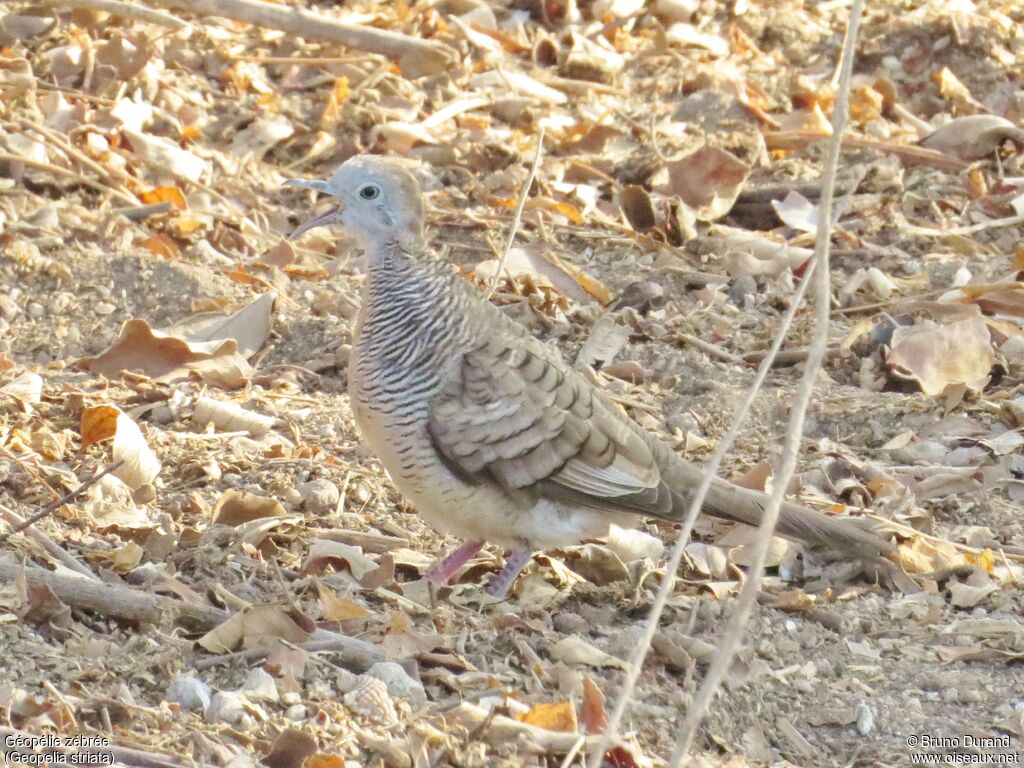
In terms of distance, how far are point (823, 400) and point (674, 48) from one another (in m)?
3.29

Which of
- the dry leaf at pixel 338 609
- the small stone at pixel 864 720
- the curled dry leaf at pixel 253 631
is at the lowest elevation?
the dry leaf at pixel 338 609

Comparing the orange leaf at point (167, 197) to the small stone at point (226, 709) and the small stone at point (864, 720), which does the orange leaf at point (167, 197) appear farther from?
the small stone at point (864, 720)

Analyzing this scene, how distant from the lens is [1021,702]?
3.91m

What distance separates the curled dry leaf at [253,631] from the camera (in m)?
3.70

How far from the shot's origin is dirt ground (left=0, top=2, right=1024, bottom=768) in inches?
143

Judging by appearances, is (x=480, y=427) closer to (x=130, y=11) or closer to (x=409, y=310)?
(x=409, y=310)

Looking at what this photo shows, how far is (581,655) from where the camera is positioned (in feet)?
12.7

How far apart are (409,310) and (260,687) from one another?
4.75 feet

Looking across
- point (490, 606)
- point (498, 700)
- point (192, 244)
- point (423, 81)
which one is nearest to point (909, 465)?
point (490, 606)

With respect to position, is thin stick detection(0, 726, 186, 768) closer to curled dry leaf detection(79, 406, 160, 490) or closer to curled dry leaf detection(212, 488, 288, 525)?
curled dry leaf detection(212, 488, 288, 525)

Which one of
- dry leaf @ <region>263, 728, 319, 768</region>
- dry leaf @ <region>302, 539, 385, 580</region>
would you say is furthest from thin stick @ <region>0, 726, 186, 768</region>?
dry leaf @ <region>302, 539, 385, 580</region>

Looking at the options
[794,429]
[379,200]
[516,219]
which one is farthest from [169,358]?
[794,429]

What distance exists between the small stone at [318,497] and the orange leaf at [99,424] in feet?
2.10

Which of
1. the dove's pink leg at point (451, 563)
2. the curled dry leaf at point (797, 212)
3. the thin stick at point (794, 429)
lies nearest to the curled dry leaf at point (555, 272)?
the curled dry leaf at point (797, 212)
